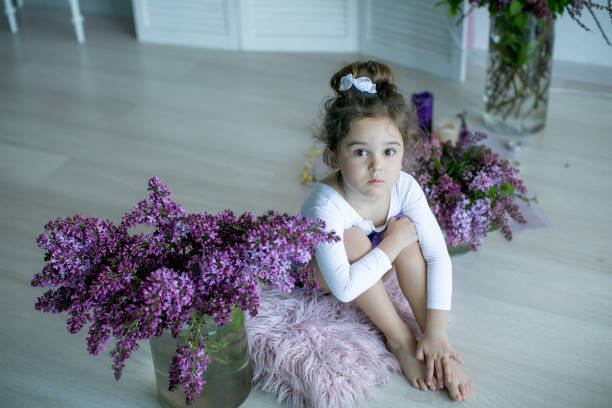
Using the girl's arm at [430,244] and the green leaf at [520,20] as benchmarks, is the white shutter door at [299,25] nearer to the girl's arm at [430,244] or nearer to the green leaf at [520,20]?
the green leaf at [520,20]

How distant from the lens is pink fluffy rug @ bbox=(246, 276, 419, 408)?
143cm

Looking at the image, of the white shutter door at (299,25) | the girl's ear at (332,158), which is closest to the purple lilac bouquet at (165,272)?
the girl's ear at (332,158)

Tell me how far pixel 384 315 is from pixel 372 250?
16 cm

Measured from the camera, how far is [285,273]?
45.3 inches

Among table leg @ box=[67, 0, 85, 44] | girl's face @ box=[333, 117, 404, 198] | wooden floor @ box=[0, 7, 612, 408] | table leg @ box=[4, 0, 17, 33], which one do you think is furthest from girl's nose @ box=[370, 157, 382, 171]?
table leg @ box=[4, 0, 17, 33]

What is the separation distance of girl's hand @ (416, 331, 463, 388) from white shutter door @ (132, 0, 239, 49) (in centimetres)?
220

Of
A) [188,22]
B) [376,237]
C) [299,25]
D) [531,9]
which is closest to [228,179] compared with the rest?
[376,237]

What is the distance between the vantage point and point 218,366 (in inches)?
52.8

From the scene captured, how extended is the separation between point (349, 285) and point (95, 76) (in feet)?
6.83

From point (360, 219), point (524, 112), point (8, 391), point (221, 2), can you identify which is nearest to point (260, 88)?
point (221, 2)

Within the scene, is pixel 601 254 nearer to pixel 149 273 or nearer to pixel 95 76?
pixel 149 273

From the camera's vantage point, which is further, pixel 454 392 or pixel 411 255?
pixel 411 255

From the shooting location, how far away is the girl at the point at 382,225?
1.43 metres

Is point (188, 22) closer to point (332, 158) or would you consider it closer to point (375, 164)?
point (332, 158)
